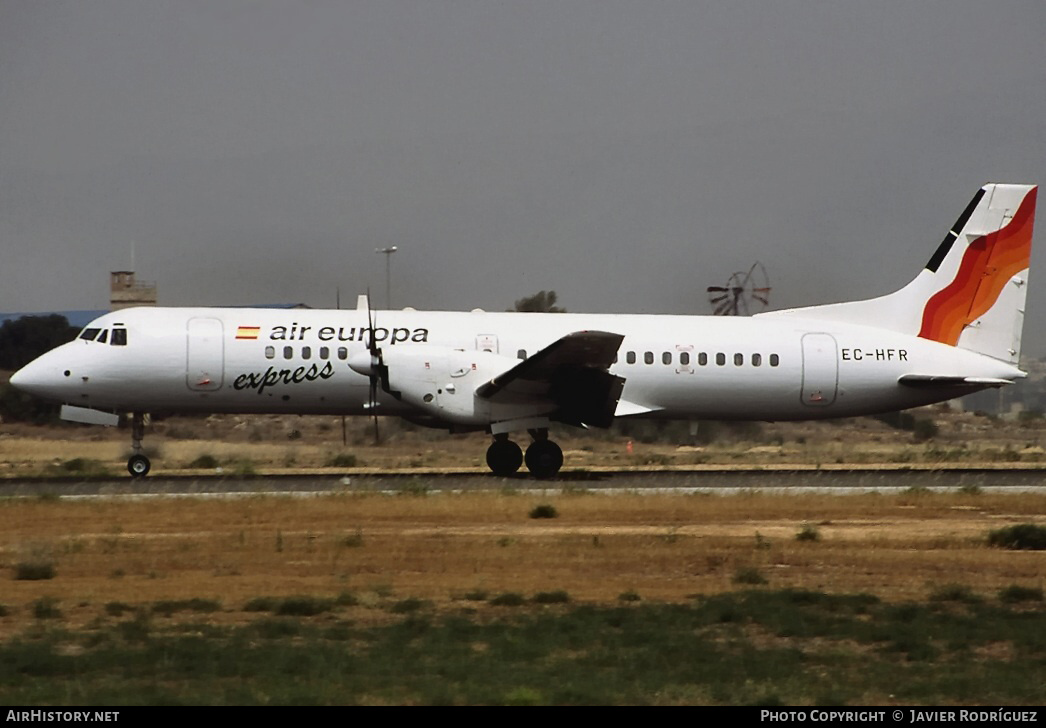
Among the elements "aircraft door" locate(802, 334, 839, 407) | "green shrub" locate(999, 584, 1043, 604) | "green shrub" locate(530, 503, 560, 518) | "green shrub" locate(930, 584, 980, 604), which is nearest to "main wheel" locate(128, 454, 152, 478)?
"green shrub" locate(530, 503, 560, 518)

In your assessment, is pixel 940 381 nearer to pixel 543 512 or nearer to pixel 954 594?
pixel 543 512

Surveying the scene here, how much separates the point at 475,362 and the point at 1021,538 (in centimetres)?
1141

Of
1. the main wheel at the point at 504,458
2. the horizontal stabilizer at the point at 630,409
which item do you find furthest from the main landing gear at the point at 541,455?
the horizontal stabilizer at the point at 630,409

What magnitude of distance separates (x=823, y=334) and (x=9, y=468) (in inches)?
770

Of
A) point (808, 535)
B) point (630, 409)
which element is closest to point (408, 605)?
point (808, 535)

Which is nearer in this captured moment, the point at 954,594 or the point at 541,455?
the point at 954,594

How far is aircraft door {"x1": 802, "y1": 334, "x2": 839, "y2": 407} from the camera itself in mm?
28531

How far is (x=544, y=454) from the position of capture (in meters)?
26.7

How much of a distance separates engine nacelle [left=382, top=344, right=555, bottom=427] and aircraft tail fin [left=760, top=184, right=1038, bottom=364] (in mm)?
7463

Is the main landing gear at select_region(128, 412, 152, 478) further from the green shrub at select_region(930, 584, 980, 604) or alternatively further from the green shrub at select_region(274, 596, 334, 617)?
the green shrub at select_region(930, 584, 980, 604)

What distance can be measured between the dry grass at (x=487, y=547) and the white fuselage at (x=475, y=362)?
451cm

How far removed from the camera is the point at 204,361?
2627 cm
